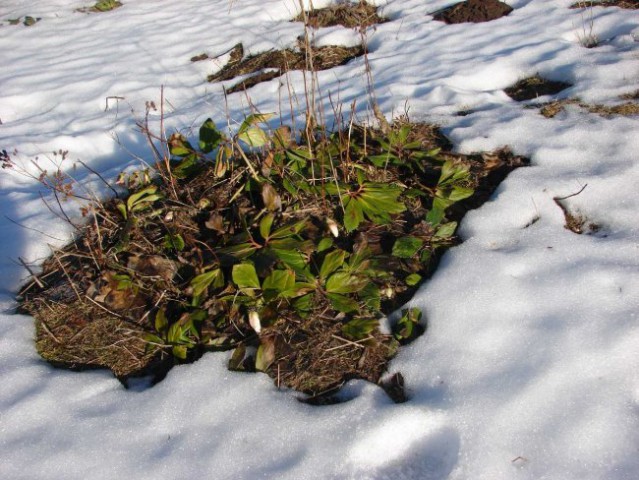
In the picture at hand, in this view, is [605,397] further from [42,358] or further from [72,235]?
[72,235]

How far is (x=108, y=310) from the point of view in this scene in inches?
80.2

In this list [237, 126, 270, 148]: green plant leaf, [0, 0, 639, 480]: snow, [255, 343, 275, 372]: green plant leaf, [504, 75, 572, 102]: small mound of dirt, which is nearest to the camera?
[0, 0, 639, 480]: snow

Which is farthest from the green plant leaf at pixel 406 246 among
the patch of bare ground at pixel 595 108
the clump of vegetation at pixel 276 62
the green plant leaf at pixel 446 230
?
the clump of vegetation at pixel 276 62

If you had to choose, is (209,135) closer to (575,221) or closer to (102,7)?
(575,221)

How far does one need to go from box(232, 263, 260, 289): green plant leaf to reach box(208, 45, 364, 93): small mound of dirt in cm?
260

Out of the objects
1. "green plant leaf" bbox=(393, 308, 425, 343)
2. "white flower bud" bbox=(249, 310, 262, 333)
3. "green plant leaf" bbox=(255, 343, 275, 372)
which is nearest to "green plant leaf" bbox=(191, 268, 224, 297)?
"white flower bud" bbox=(249, 310, 262, 333)

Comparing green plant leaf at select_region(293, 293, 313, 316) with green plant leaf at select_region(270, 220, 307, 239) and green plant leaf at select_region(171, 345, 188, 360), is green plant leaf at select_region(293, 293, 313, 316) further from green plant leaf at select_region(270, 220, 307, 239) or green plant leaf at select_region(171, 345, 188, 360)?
green plant leaf at select_region(171, 345, 188, 360)

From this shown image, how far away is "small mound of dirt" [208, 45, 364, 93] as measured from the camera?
13.6ft

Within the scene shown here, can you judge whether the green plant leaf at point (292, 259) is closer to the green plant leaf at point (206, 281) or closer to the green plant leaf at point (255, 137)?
the green plant leaf at point (206, 281)

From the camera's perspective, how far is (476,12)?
443cm

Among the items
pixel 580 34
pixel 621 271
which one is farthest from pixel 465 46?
pixel 621 271

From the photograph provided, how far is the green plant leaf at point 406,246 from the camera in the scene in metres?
2.05

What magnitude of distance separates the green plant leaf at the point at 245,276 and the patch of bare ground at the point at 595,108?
199 cm

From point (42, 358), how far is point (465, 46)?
365 centimetres
